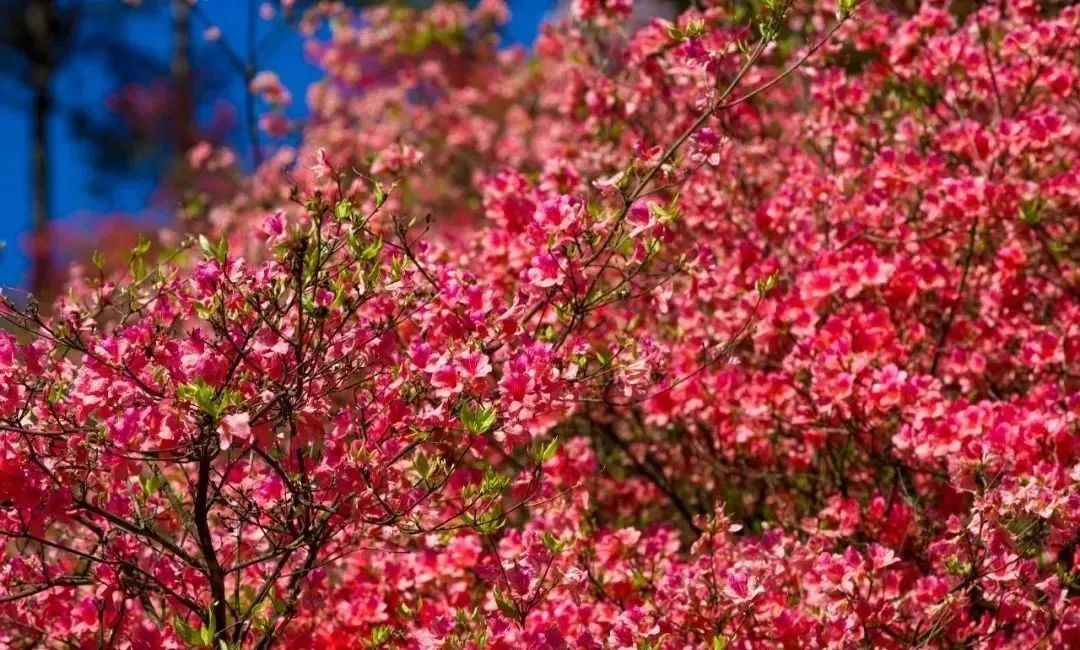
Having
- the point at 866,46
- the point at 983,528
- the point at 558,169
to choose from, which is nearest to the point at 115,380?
the point at 558,169

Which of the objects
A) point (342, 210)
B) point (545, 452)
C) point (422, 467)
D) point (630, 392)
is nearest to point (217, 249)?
point (342, 210)

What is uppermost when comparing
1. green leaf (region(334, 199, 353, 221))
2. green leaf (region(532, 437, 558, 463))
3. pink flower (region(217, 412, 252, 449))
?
green leaf (region(334, 199, 353, 221))

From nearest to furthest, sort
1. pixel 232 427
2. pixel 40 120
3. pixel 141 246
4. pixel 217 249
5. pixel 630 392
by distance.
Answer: pixel 232 427 < pixel 217 249 < pixel 141 246 < pixel 630 392 < pixel 40 120

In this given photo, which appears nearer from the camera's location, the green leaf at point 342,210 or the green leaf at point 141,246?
the green leaf at point 342,210

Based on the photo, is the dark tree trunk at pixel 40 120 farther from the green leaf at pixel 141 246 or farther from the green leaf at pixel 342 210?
the green leaf at pixel 342 210

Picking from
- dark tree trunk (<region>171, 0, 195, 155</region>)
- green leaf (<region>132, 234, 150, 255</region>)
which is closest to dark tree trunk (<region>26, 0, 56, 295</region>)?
dark tree trunk (<region>171, 0, 195, 155</region>)

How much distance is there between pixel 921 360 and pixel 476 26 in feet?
23.9

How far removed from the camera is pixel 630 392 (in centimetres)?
265

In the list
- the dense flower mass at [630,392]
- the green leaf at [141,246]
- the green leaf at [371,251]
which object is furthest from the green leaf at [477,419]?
the green leaf at [141,246]

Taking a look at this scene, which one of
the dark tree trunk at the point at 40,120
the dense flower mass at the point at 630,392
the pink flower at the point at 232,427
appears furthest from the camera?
the dark tree trunk at the point at 40,120

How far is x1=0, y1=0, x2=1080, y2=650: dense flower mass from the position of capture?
7.92 feet

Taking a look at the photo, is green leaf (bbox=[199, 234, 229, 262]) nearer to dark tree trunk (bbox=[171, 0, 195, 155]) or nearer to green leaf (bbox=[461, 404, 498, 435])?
green leaf (bbox=[461, 404, 498, 435])

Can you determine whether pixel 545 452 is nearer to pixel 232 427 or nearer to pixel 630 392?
pixel 630 392

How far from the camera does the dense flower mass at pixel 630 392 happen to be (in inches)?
95.0
